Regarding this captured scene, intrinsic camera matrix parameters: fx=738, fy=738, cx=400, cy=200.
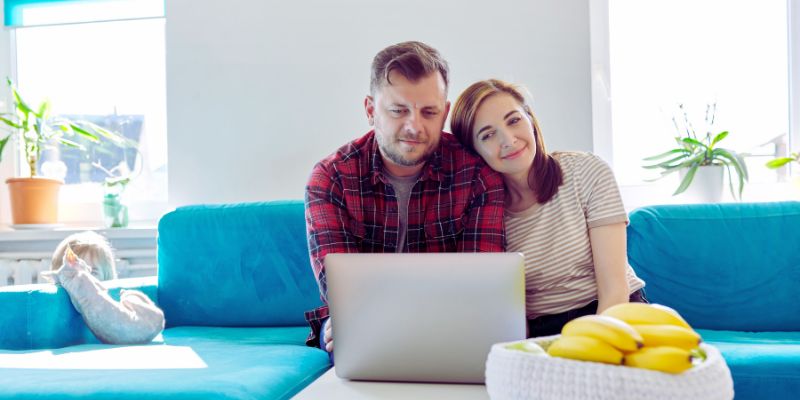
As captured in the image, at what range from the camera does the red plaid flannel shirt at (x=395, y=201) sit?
176 centimetres

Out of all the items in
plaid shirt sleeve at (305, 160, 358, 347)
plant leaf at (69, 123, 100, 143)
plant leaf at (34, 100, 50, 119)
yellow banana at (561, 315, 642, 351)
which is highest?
plant leaf at (34, 100, 50, 119)

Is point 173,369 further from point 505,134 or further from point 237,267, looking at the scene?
point 505,134

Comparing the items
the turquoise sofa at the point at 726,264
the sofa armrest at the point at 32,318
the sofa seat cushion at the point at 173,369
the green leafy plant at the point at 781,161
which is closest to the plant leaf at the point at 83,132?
the sofa armrest at the point at 32,318

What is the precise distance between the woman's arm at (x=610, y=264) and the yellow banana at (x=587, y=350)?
0.89m

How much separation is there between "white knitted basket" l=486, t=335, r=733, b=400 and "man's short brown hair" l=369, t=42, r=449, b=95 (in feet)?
3.35

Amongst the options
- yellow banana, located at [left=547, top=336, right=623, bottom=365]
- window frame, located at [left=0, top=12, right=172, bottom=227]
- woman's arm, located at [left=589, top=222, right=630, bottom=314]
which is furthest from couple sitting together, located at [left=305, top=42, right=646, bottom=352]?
window frame, located at [left=0, top=12, right=172, bottom=227]

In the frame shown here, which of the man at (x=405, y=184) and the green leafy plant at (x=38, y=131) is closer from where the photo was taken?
the man at (x=405, y=184)

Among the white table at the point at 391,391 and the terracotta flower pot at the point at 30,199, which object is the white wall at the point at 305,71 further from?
the white table at the point at 391,391

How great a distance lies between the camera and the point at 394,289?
1107 millimetres

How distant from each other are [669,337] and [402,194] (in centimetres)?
115

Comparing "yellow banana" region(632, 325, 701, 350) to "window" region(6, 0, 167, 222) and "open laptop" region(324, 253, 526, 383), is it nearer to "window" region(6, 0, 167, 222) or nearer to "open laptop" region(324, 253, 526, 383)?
"open laptop" region(324, 253, 526, 383)

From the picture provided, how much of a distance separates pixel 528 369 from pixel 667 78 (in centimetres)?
245

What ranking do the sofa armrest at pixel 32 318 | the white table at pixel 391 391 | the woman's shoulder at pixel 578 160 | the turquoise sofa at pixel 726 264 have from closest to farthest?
the white table at pixel 391 391
the woman's shoulder at pixel 578 160
the sofa armrest at pixel 32 318
the turquoise sofa at pixel 726 264

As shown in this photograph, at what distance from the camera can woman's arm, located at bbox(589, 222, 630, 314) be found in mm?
1629
